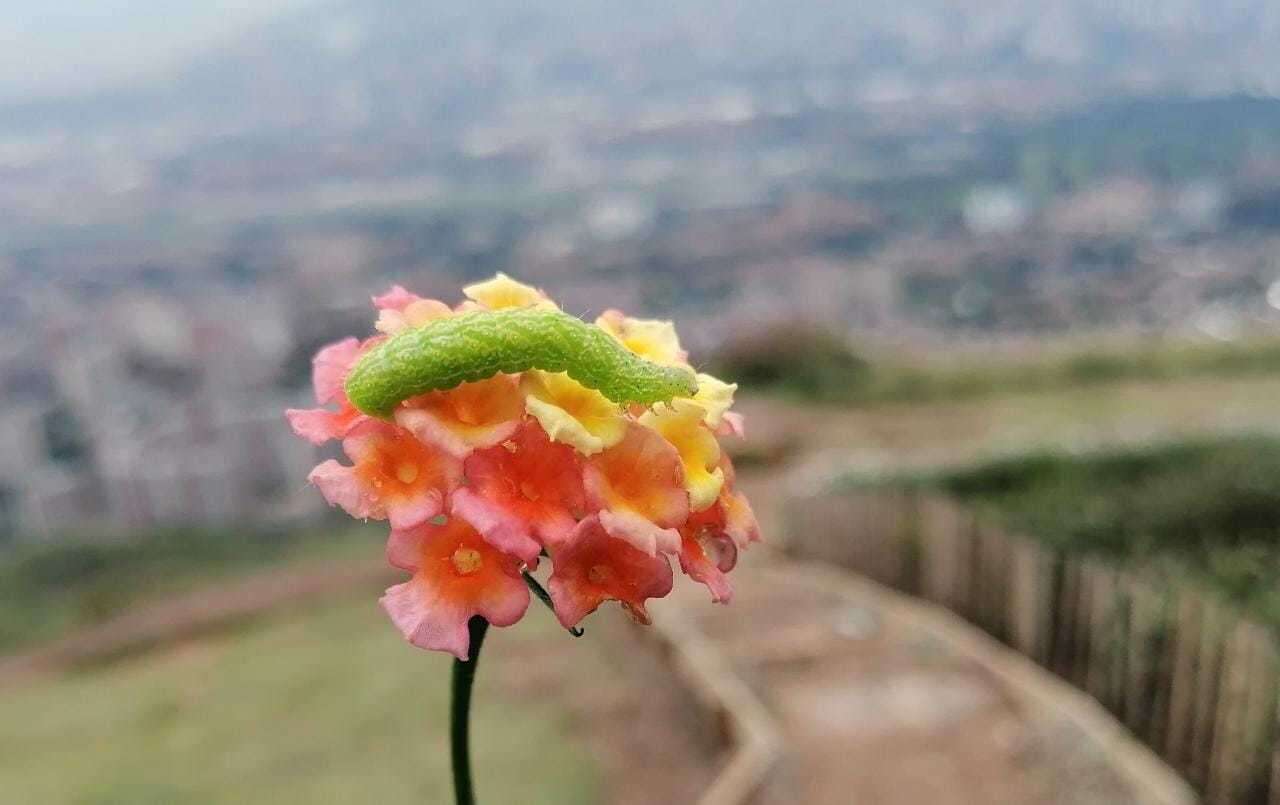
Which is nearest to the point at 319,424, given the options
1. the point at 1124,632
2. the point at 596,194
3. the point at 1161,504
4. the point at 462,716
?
the point at 462,716

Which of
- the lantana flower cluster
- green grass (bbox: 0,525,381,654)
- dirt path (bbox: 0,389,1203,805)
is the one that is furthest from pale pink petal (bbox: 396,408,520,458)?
green grass (bbox: 0,525,381,654)

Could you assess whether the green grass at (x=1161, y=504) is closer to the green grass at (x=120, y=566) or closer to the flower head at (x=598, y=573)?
the flower head at (x=598, y=573)

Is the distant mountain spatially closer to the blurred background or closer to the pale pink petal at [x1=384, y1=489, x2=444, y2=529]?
the blurred background

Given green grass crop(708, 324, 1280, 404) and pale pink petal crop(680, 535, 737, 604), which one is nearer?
pale pink petal crop(680, 535, 737, 604)

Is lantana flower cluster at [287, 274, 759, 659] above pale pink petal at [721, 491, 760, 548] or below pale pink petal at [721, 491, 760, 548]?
above

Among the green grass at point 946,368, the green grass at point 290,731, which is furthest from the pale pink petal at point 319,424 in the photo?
the green grass at point 946,368

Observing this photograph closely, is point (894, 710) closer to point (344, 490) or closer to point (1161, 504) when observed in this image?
point (1161, 504)
